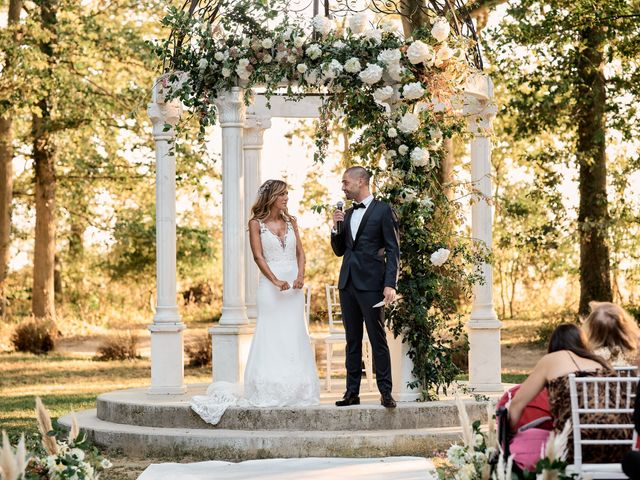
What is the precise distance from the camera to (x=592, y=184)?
736 inches

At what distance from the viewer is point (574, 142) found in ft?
63.4

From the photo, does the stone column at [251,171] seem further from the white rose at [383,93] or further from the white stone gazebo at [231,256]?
the white rose at [383,93]

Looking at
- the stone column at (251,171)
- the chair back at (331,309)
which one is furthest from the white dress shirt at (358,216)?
the stone column at (251,171)

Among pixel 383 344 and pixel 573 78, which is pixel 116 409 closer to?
pixel 383 344

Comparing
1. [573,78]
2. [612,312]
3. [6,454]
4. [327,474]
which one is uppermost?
[573,78]

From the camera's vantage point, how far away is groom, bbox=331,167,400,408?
30.1 feet

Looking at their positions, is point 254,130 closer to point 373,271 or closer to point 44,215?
point 373,271

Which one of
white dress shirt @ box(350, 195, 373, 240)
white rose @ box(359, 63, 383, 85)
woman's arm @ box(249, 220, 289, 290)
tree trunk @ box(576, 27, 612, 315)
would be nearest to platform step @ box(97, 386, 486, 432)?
woman's arm @ box(249, 220, 289, 290)

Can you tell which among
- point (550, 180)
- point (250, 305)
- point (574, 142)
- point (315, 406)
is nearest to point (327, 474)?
point (315, 406)

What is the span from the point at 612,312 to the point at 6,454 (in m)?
3.22

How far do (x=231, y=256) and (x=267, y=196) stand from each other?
3.97 ft

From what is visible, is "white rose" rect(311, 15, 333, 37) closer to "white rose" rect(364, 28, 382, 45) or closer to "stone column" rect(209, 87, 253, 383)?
"white rose" rect(364, 28, 382, 45)

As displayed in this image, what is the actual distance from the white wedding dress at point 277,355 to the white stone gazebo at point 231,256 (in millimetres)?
873

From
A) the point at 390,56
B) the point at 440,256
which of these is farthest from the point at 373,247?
the point at 390,56
